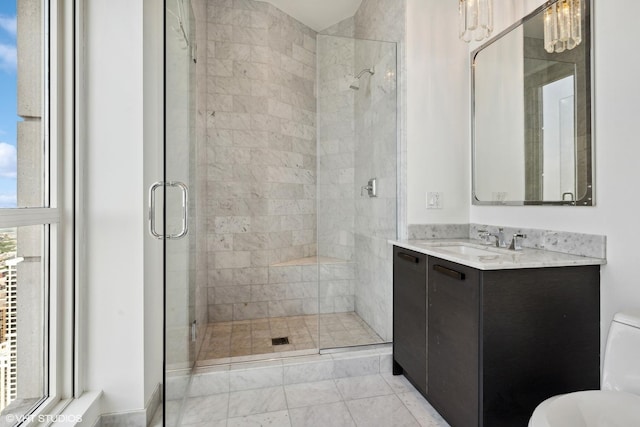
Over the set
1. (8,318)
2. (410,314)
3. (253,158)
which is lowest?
(410,314)

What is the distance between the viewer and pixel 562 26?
1599 mm

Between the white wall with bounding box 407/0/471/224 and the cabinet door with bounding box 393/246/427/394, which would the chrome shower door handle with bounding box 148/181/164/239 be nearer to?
the cabinet door with bounding box 393/246/427/394

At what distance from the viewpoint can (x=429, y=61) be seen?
7.14ft

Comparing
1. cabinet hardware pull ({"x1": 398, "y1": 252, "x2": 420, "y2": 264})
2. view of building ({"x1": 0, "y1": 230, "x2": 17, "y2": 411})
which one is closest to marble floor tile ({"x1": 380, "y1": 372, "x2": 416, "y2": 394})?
cabinet hardware pull ({"x1": 398, "y1": 252, "x2": 420, "y2": 264})

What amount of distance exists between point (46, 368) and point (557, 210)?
2.53 m

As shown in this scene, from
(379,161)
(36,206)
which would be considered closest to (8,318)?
(36,206)

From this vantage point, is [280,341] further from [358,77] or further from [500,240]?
[358,77]

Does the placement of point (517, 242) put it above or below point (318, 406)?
above

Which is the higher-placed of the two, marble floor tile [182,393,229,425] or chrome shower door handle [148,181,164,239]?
chrome shower door handle [148,181,164,239]

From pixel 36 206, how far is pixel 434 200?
2162mm

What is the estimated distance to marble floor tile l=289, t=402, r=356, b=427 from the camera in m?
1.64

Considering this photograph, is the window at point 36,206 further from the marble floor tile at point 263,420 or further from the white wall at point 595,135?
the white wall at point 595,135

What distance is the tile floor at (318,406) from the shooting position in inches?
65.0

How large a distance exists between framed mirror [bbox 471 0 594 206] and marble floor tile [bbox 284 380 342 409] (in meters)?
1.56
